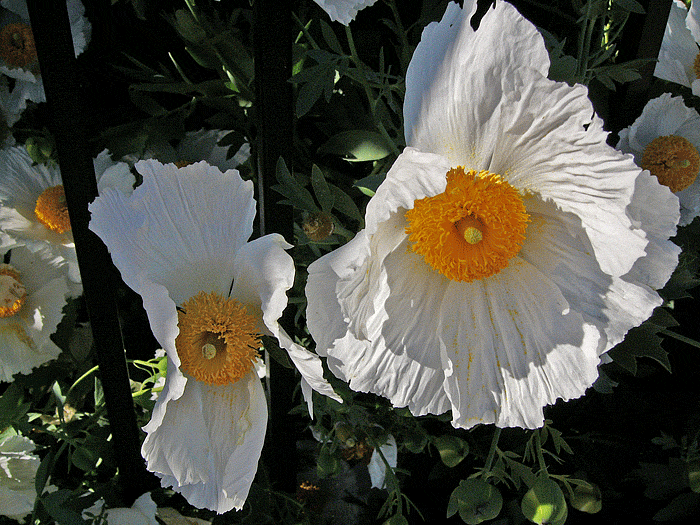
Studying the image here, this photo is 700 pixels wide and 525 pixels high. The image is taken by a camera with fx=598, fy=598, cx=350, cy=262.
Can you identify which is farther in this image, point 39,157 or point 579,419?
point 579,419

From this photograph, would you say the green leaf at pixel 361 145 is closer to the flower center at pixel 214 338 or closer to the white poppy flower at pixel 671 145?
the flower center at pixel 214 338

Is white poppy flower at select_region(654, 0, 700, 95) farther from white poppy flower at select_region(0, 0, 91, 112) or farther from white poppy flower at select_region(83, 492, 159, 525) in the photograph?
white poppy flower at select_region(83, 492, 159, 525)

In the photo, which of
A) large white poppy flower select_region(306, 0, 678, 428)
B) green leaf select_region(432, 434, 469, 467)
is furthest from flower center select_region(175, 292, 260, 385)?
green leaf select_region(432, 434, 469, 467)

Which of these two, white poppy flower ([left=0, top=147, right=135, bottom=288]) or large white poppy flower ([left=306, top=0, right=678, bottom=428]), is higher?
large white poppy flower ([left=306, top=0, right=678, bottom=428])

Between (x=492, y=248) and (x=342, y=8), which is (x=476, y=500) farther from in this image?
(x=342, y=8)

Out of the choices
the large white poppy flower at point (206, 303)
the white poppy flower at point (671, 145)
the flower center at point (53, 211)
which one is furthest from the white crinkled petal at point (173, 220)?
the white poppy flower at point (671, 145)

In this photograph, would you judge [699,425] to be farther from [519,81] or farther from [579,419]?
[519,81]

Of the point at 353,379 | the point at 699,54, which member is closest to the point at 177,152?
the point at 353,379
